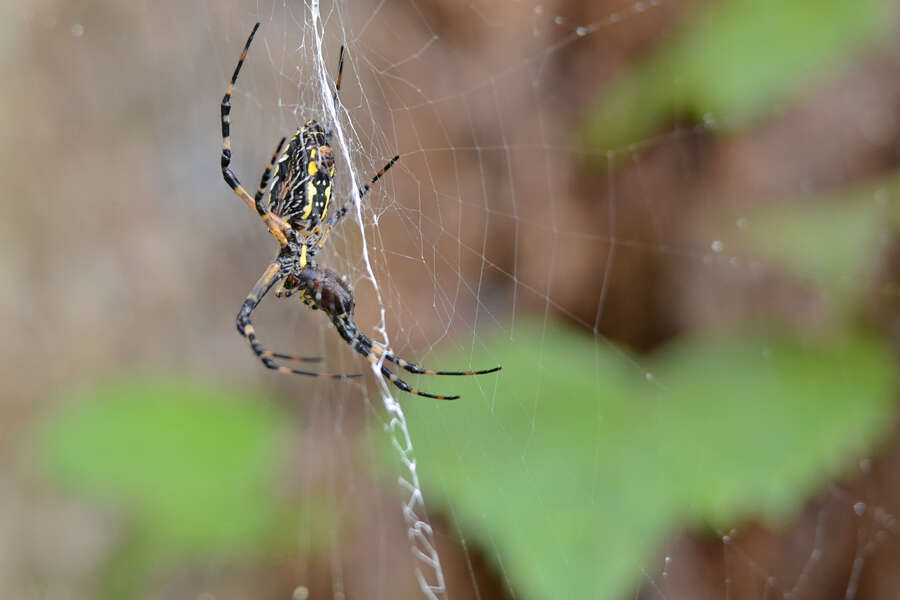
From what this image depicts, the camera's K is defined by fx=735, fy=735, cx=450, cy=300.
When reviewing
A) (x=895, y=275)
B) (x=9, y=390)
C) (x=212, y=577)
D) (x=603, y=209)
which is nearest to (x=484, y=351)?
(x=603, y=209)

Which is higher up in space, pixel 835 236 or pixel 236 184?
pixel 236 184

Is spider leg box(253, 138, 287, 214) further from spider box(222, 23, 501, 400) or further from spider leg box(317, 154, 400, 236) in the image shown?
spider leg box(317, 154, 400, 236)

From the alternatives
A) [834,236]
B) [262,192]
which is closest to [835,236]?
[834,236]

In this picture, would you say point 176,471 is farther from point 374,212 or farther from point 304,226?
point 374,212

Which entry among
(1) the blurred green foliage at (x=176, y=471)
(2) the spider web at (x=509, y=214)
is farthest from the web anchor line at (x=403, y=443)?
(1) the blurred green foliage at (x=176, y=471)

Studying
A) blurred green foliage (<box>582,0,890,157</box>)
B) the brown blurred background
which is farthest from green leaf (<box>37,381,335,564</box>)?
blurred green foliage (<box>582,0,890,157</box>)

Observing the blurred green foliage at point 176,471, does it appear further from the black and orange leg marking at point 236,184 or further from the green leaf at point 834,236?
the green leaf at point 834,236
